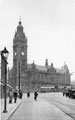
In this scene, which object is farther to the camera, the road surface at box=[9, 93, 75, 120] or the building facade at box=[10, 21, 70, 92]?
the building facade at box=[10, 21, 70, 92]

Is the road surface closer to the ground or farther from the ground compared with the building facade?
closer to the ground

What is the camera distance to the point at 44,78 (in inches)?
6235

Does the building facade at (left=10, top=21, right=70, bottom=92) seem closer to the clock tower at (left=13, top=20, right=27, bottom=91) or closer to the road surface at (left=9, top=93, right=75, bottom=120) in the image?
the clock tower at (left=13, top=20, right=27, bottom=91)

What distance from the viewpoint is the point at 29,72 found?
150 meters

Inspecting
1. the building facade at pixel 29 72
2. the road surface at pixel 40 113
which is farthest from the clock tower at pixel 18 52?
the road surface at pixel 40 113

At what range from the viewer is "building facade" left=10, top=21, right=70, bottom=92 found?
134625mm

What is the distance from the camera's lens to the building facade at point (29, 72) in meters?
135

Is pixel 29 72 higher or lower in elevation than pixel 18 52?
lower

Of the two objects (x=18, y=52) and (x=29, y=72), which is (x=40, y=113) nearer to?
(x=18, y=52)

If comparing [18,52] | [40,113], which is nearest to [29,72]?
[18,52]

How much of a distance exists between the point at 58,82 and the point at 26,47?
Result: 1421 inches

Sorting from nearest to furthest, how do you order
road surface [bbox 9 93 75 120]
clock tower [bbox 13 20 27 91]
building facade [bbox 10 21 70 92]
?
road surface [bbox 9 93 75 120] < clock tower [bbox 13 20 27 91] < building facade [bbox 10 21 70 92]

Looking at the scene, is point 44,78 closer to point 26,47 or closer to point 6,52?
point 26,47

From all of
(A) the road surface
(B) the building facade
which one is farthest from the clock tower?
(A) the road surface
